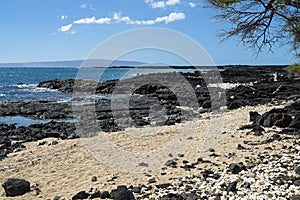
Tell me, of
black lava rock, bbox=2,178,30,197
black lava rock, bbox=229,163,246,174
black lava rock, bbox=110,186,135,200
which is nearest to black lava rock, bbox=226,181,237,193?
black lava rock, bbox=229,163,246,174

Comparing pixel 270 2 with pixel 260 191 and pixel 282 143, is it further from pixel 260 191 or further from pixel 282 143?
pixel 260 191

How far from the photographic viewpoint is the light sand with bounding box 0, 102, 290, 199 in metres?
8.33

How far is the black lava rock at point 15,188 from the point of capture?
811 cm

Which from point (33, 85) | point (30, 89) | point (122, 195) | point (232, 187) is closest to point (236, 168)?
point (232, 187)

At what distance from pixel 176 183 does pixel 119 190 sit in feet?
4.38

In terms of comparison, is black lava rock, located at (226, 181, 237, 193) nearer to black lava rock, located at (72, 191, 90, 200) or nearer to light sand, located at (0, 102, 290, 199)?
light sand, located at (0, 102, 290, 199)

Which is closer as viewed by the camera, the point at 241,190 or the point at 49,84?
the point at 241,190

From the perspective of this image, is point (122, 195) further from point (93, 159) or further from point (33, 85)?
point (33, 85)

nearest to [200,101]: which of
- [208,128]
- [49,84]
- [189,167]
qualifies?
[208,128]

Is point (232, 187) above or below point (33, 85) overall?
above

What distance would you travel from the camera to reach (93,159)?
10.7 m

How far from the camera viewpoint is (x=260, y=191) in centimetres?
645

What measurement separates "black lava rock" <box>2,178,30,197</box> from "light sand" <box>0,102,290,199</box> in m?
0.19

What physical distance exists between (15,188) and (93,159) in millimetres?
2925
